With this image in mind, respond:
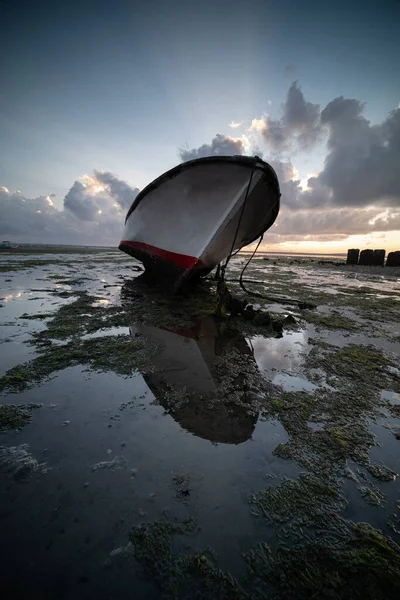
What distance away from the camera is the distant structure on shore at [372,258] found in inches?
1034

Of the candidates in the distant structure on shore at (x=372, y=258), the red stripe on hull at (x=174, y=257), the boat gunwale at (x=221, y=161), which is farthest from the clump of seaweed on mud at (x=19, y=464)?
the distant structure on shore at (x=372, y=258)

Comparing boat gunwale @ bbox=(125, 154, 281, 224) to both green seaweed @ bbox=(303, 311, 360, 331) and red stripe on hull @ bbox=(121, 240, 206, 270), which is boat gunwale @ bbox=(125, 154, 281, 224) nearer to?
red stripe on hull @ bbox=(121, 240, 206, 270)

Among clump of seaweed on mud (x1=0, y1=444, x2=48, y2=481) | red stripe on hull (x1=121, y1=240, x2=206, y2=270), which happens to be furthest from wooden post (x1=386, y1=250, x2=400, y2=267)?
clump of seaweed on mud (x1=0, y1=444, x2=48, y2=481)

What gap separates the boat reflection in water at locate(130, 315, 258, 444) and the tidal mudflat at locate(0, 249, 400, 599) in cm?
2

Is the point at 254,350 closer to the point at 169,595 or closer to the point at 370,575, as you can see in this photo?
the point at 370,575

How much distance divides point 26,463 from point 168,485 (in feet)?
3.33

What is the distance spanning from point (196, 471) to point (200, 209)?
676cm

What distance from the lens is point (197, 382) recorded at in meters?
3.12

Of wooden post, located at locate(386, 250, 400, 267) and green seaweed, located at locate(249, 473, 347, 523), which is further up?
wooden post, located at locate(386, 250, 400, 267)

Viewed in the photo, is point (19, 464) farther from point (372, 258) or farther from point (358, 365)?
point (372, 258)

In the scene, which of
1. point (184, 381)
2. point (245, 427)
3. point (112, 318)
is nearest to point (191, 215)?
point (112, 318)

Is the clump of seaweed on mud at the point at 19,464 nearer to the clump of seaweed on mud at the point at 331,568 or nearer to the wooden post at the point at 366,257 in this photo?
Result: the clump of seaweed on mud at the point at 331,568

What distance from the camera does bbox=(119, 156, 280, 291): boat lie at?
6.87 metres

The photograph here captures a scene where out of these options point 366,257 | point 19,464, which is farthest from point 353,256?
point 19,464
